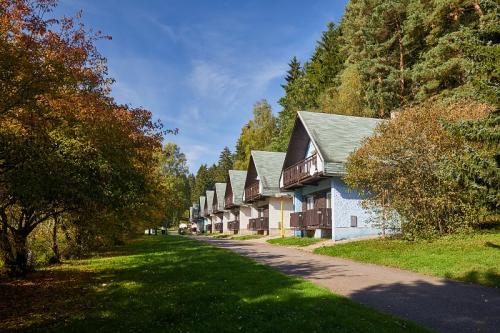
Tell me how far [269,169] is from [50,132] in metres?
33.2

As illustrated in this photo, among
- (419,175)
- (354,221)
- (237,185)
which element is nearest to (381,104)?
(354,221)

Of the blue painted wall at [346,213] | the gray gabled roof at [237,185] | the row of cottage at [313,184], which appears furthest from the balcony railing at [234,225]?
the blue painted wall at [346,213]

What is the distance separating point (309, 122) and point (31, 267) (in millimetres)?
19233

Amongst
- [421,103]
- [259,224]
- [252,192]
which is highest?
[421,103]

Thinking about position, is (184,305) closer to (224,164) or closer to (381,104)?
(381,104)

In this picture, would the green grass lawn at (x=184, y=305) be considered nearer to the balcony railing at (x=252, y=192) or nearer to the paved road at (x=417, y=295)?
the paved road at (x=417, y=295)

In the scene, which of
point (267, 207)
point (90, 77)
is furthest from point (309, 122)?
point (90, 77)

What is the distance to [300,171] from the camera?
29734 mm

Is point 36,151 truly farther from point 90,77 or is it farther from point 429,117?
point 429,117

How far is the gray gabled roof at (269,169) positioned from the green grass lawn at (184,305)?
26.8 metres

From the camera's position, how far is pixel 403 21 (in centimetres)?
4078

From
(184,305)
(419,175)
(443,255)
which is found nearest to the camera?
(184,305)

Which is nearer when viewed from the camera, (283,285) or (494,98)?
(283,285)

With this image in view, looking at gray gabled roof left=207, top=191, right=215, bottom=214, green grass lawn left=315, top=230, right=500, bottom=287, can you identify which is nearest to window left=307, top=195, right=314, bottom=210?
green grass lawn left=315, top=230, right=500, bottom=287
